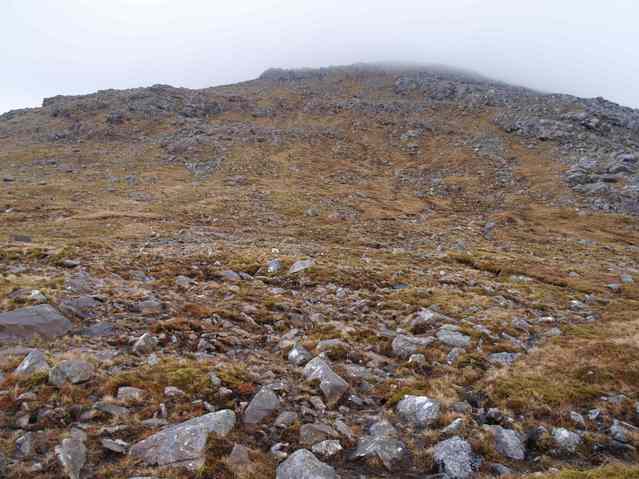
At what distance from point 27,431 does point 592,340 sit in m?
16.5

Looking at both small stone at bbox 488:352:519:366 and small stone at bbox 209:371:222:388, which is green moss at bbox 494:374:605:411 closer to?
small stone at bbox 488:352:519:366

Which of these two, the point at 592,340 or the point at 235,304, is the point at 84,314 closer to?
the point at 235,304

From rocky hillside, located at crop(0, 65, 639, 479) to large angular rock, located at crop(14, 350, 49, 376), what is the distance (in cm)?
10

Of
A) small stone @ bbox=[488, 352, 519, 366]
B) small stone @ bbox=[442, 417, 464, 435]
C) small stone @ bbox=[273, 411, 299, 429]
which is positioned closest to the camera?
small stone @ bbox=[273, 411, 299, 429]

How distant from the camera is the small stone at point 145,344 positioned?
34.7 ft

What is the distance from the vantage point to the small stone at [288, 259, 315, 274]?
19.9 meters

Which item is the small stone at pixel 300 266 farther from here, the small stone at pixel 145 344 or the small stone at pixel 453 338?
the small stone at pixel 145 344

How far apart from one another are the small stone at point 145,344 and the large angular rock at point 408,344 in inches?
287

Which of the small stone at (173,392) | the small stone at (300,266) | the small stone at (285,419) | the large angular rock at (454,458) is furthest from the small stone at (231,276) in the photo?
the large angular rock at (454,458)

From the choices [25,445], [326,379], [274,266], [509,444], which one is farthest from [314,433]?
[274,266]

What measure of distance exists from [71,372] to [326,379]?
19.2 feet

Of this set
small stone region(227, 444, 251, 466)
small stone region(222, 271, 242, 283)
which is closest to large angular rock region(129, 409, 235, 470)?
small stone region(227, 444, 251, 466)

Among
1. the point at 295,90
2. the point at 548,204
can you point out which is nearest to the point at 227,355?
the point at 548,204

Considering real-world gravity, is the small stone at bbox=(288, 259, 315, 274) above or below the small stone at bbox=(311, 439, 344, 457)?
below
